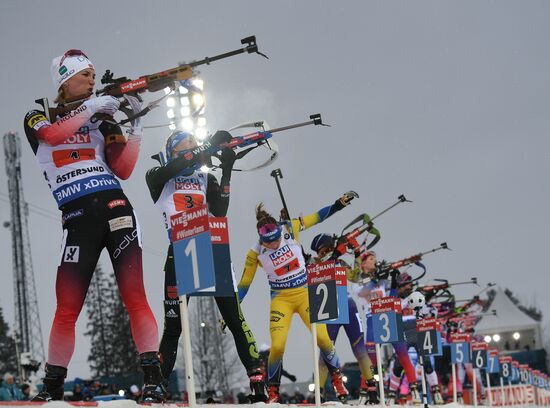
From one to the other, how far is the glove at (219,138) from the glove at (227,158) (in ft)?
0.32

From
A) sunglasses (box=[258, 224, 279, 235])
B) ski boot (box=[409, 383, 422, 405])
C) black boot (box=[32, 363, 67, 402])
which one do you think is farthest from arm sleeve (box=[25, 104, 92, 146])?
ski boot (box=[409, 383, 422, 405])

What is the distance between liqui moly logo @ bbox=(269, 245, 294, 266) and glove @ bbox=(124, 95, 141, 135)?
4938mm

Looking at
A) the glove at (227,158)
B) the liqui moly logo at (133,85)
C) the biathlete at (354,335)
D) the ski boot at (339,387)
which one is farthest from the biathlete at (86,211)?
the biathlete at (354,335)

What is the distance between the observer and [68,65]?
269 inches

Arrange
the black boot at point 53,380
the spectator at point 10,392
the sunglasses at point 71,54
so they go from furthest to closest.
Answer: the spectator at point 10,392, the sunglasses at point 71,54, the black boot at point 53,380

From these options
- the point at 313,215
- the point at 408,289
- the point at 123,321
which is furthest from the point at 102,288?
the point at 313,215

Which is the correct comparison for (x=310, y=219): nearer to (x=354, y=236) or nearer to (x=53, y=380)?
(x=354, y=236)

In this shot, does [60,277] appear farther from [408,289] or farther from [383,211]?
[408,289]

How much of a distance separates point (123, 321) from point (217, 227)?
6304cm

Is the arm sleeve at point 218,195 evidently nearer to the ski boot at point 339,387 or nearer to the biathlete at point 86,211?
the biathlete at point 86,211

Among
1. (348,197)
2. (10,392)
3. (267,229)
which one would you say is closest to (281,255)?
(267,229)

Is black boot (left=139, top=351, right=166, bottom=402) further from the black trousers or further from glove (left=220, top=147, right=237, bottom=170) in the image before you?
glove (left=220, top=147, right=237, bottom=170)

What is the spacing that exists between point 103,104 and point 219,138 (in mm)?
2391

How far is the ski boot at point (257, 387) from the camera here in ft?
27.9
